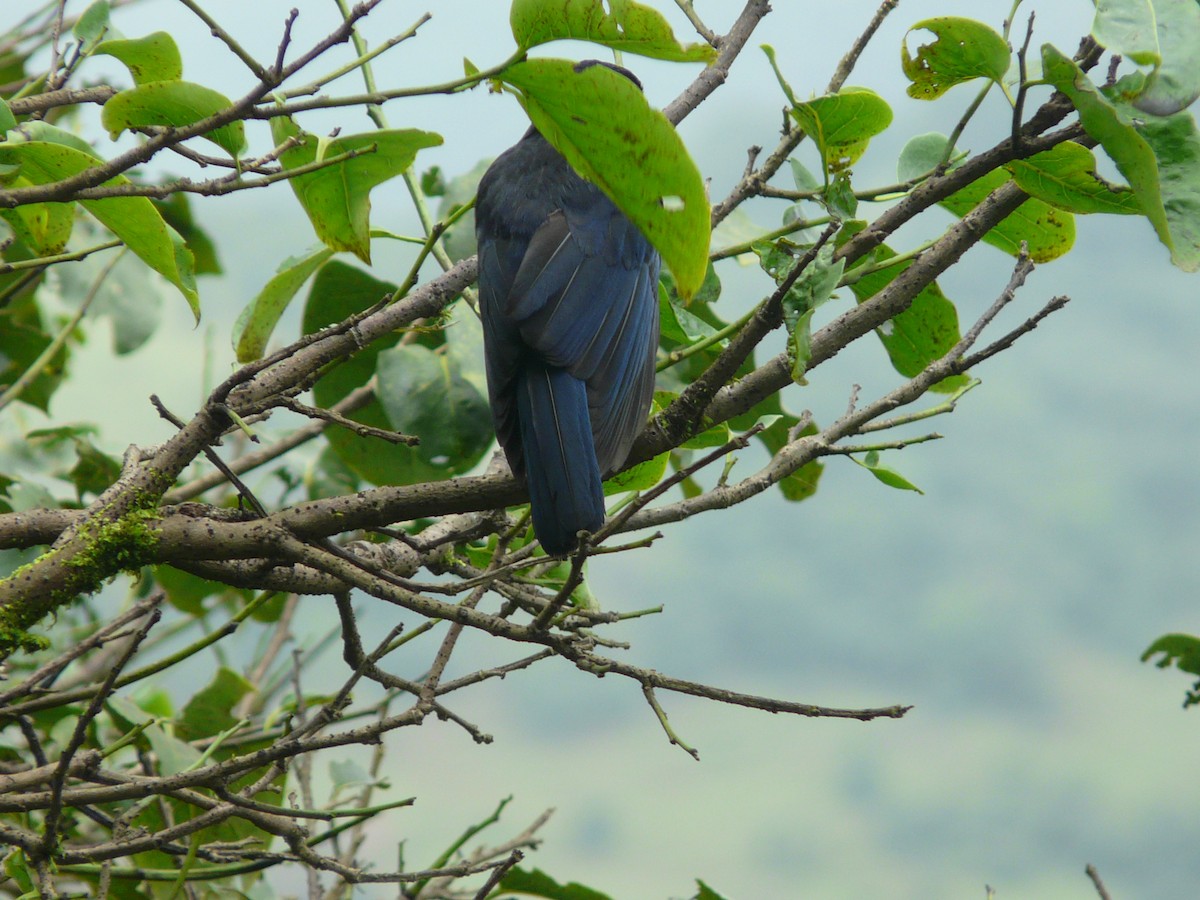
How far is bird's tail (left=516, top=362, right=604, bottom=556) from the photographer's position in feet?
7.05

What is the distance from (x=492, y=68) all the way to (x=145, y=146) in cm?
47

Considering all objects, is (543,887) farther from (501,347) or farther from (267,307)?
(267,307)

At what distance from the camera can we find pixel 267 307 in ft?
7.95

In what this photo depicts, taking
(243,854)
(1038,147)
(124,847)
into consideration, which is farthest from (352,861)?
(1038,147)

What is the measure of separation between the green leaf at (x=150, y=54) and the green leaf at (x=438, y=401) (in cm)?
79

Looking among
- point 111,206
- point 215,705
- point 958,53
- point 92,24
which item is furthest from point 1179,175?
point 215,705

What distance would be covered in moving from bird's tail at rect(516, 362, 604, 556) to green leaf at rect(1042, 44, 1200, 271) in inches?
42.4

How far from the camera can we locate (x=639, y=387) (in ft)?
8.20

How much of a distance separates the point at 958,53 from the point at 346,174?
1.00 meters

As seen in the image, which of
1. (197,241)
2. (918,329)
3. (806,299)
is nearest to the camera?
(806,299)

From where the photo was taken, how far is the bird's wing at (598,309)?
2.43 m

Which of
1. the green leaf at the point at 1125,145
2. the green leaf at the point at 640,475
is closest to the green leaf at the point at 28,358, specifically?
the green leaf at the point at 640,475

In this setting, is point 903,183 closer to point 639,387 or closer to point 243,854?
point 639,387

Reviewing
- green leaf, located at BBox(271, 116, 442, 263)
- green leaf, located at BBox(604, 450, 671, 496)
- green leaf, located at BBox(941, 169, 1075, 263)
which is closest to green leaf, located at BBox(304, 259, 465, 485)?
green leaf, located at BBox(604, 450, 671, 496)
